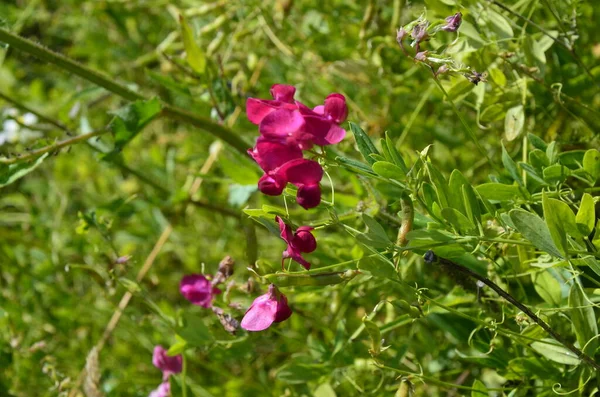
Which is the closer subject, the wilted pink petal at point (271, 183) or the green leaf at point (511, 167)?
the wilted pink petal at point (271, 183)

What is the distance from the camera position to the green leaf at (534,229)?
0.63 m

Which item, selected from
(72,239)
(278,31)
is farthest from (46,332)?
(278,31)

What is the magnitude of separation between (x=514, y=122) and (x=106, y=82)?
588 mm

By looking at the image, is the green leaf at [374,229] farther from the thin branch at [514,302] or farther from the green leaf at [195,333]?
the green leaf at [195,333]

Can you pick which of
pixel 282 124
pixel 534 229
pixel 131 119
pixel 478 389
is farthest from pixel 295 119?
pixel 131 119

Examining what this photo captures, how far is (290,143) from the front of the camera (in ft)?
2.22

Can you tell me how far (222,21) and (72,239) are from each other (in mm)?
603

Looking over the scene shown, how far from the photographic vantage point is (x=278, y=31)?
1.40m

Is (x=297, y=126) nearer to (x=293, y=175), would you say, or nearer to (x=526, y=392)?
(x=293, y=175)

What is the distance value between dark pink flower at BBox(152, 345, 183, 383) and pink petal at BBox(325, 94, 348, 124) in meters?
0.52

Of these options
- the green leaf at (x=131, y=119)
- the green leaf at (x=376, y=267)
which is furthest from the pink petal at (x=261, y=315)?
the green leaf at (x=131, y=119)

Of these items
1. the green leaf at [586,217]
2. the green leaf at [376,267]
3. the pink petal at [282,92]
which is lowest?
the green leaf at [376,267]

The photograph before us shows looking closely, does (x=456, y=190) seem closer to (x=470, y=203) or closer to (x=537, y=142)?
(x=470, y=203)

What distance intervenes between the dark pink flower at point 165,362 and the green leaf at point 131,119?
0.30 meters
